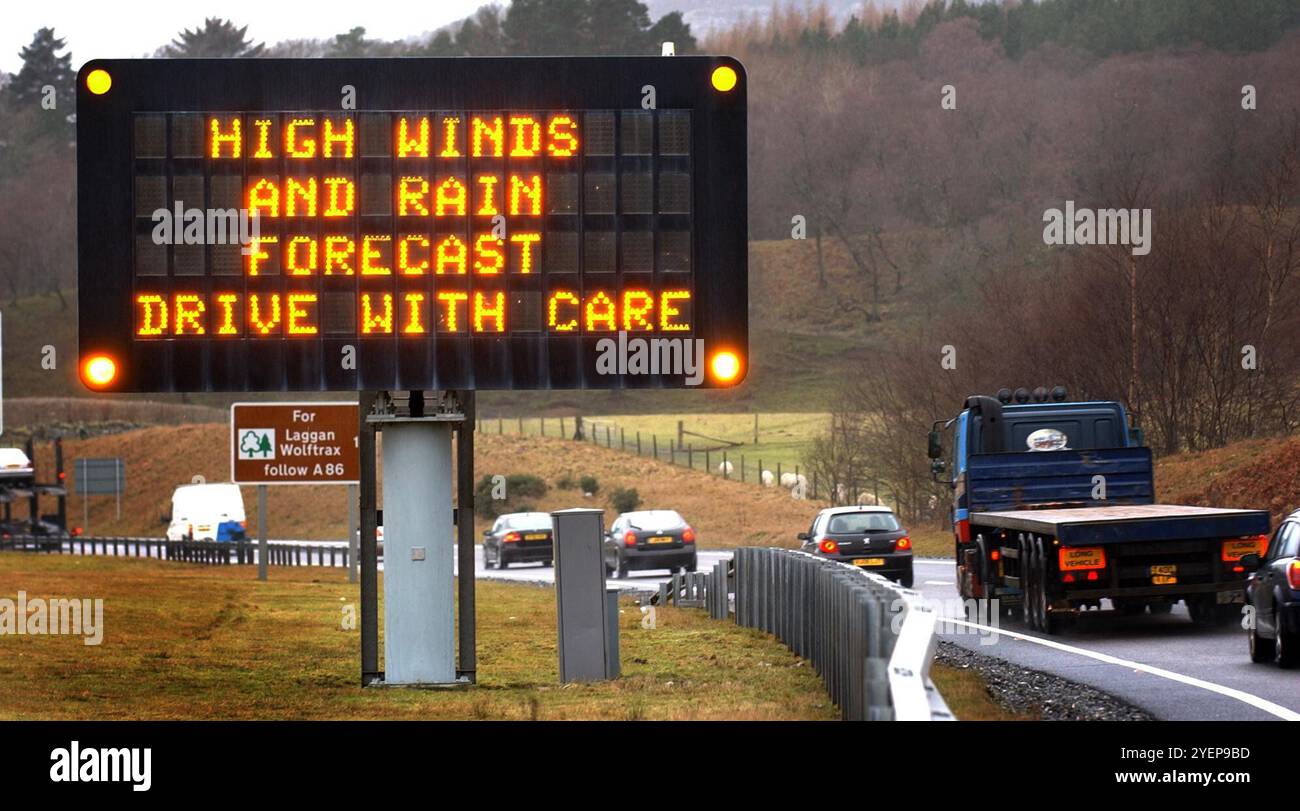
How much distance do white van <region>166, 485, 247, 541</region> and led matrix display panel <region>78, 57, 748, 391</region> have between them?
48734 millimetres

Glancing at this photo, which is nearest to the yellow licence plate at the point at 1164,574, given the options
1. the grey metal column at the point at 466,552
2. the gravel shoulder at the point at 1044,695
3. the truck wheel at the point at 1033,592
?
the truck wheel at the point at 1033,592

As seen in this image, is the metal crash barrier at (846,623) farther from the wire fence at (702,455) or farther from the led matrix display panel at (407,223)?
the wire fence at (702,455)

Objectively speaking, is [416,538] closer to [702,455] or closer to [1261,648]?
[1261,648]

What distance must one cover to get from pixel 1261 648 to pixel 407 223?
8.42 meters

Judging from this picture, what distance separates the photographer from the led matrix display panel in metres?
15.7

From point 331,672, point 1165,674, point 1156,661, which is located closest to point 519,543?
point 331,672

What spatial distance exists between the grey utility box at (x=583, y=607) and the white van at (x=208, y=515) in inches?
1815

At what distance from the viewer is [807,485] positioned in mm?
77500

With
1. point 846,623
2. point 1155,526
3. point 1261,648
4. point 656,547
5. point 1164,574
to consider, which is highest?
point 1155,526

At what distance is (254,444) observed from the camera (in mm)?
40562

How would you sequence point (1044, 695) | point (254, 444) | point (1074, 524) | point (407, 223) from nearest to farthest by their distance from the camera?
point (407, 223), point (1044, 695), point (1074, 524), point (254, 444)

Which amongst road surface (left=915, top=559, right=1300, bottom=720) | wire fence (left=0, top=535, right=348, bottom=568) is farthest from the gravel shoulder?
wire fence (left=0, top=535, right=348, bottom=568)

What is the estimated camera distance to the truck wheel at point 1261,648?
18250 mm
